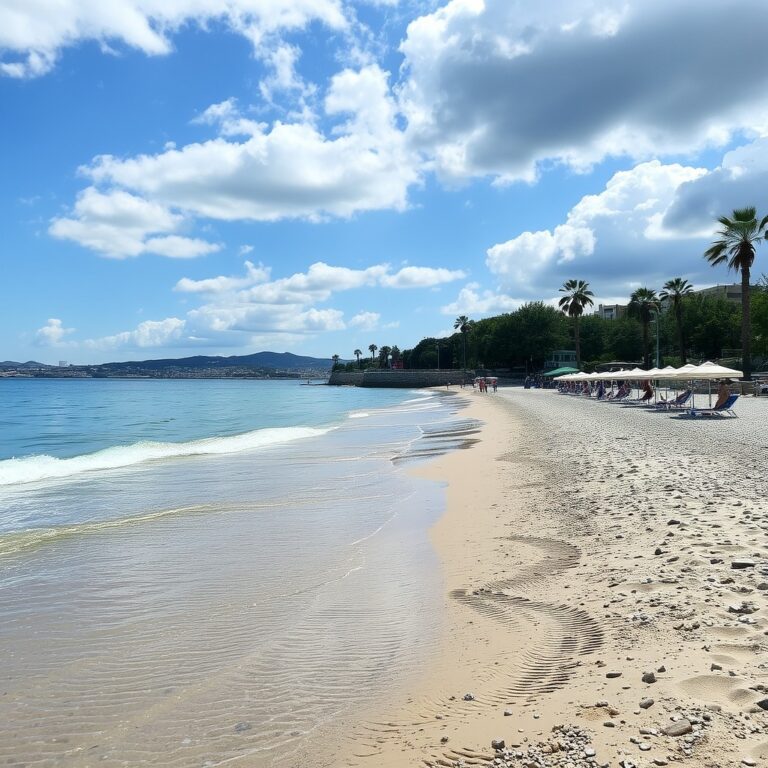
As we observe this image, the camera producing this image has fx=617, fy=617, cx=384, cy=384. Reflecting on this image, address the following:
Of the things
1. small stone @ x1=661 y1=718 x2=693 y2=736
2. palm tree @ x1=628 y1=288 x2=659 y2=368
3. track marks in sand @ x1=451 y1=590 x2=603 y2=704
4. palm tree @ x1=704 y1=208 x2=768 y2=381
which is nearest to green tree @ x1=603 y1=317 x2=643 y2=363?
palm tree @ x1=628 y1=288 x2=659 y2=368

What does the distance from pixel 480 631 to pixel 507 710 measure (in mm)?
1386

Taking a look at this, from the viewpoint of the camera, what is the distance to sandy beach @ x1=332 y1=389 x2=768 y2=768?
10.1ft

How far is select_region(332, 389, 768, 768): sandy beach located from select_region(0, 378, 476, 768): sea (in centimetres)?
39

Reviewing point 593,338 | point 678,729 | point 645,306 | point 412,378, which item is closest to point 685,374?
point 678,729

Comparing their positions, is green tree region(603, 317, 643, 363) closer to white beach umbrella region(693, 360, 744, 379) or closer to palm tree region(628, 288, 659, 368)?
palm tree region(628, 288, 659, 368)

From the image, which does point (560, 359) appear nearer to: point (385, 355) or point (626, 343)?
point (626, 343)

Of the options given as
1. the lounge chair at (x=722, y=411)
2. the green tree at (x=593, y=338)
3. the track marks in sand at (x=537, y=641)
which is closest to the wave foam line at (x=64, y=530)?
the track marks in sand at (x=537, y=641)

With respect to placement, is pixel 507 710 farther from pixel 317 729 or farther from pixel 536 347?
pixel 536 347

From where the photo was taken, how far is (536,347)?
89562mm

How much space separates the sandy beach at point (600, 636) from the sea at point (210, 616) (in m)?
0.39

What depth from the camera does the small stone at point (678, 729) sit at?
299cm

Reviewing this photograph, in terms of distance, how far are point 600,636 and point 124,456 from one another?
19.2 m

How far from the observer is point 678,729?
3.01m

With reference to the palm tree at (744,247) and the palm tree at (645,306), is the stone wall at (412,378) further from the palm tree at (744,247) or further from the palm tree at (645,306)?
the palm tree at (744,247)
